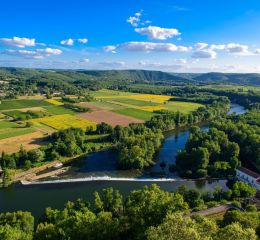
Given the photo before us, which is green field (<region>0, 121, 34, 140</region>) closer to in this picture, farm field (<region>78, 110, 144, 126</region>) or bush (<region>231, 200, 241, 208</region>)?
farm field (<region>78, 110, 144, 126</region>)

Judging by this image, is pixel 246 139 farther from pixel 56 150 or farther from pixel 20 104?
pixel 20 104

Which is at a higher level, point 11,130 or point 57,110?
point 57,110

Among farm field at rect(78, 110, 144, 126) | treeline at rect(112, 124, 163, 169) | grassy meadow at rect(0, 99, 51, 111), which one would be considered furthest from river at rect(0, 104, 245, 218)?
grassy meadow at rect(0, 99, 51, 111)

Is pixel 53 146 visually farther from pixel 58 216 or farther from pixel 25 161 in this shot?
pixel 58 216

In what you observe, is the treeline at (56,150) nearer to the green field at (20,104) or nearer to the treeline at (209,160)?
the treeline at (209,160)

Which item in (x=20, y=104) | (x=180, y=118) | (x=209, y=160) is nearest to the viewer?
(x=209, y=160)

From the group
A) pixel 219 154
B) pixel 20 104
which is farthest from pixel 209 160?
pixel 20 104

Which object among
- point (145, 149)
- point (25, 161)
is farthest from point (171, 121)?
point (25, 161)
